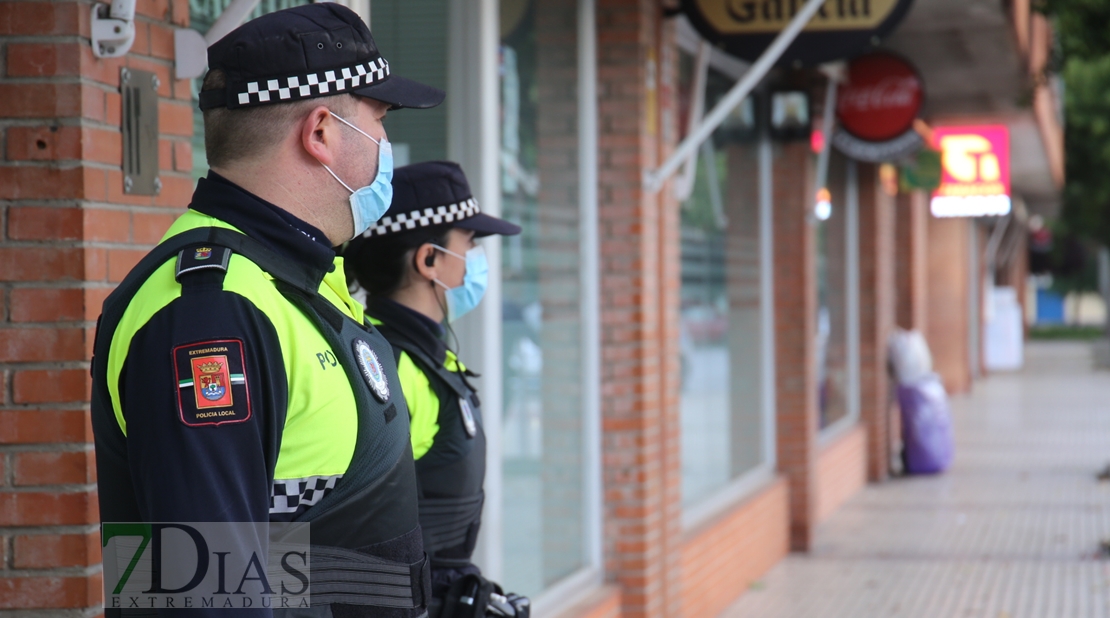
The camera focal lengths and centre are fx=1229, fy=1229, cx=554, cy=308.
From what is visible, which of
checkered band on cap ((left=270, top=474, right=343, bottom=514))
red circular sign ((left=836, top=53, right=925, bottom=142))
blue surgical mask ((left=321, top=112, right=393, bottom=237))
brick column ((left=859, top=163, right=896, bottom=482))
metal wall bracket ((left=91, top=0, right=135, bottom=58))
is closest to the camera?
checkered band on cap ((left=270, top=474, right=343, bottom=514))

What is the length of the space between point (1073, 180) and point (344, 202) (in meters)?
27.6

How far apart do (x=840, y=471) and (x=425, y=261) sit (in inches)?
311

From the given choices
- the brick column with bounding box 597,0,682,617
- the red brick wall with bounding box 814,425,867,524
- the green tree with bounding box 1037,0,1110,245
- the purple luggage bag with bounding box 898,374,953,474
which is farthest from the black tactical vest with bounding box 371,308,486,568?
the green tree with bounding box 1037,0,1110,245

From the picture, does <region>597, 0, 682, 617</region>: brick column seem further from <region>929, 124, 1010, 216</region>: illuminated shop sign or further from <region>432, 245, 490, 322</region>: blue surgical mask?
<region>929, 124, 1010, 216</region>: illuminated shop sign

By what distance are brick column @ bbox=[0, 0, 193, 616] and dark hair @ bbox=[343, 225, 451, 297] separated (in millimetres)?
667

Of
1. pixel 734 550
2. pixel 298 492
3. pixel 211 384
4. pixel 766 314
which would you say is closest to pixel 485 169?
pixel 298 492

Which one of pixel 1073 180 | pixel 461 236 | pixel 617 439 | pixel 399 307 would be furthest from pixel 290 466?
pixel 1073 180

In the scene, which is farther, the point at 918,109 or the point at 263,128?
the point at 918,109

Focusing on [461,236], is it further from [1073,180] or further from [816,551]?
[1073,180]

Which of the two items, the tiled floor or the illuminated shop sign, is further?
the illuminated shop sign

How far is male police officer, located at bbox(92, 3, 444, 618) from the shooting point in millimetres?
1559

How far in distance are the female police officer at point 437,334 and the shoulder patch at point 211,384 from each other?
41.5 inches

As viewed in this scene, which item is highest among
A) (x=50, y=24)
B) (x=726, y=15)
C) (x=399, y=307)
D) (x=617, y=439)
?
(x=726, y=15)

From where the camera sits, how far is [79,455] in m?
2.39
